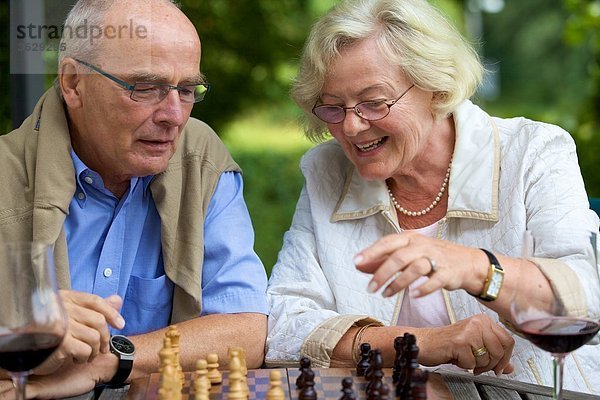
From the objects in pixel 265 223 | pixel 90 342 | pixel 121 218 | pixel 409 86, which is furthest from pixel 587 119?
pixel 90 342

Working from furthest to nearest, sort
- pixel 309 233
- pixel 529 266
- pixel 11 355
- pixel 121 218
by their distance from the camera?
pixel 309 233 → pixel 121 218 → pixel 529 266 → pixel 11 355

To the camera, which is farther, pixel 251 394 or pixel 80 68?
pixel 80 68

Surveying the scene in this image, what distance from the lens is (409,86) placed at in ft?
9.73

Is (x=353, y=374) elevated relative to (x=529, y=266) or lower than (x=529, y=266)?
lower

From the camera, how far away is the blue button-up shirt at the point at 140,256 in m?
2.85

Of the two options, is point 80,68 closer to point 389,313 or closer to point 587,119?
point 389,313

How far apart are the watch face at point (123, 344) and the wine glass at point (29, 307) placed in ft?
2.08

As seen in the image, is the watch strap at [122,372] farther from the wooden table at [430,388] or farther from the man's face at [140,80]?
the man's face at [140,80]

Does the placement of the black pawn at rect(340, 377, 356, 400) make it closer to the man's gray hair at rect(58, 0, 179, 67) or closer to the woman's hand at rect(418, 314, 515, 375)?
the woman's hand at rect(418, 314, 515, 375)

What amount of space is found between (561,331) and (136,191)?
1.52 meters

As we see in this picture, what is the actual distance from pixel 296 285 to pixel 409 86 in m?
0.72

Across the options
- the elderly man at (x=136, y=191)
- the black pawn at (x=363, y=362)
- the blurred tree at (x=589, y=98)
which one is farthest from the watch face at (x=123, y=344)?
the blurred tree at (x=589, y=98)

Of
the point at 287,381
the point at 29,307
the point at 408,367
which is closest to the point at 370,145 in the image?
the point at 287,381

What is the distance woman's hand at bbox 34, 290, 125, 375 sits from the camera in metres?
2.26
